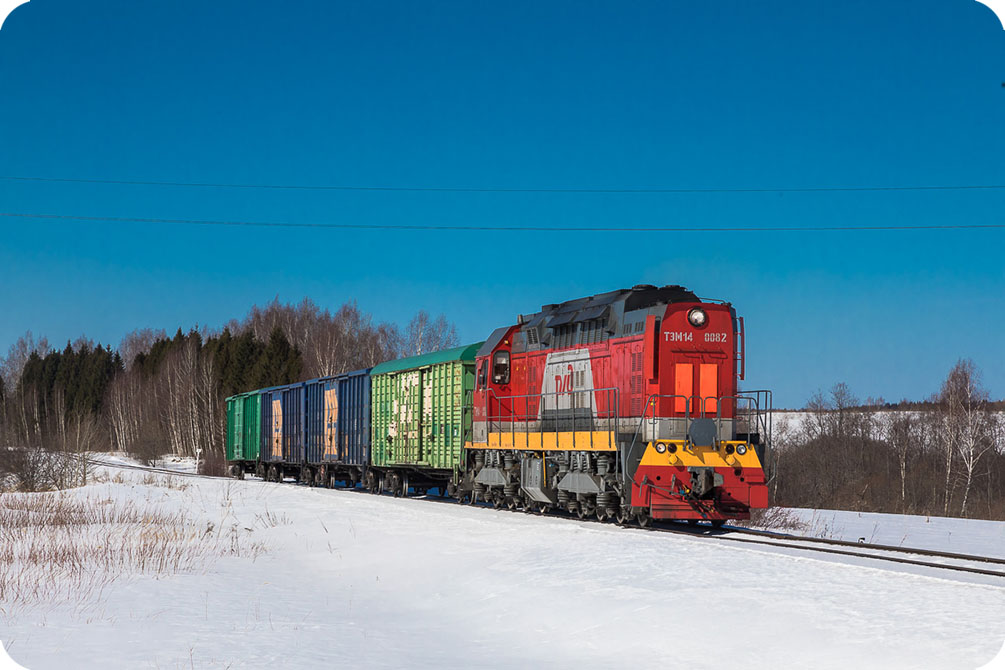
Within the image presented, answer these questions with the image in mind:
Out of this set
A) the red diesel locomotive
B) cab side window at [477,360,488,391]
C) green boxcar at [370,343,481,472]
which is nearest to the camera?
the red diesel locomotive

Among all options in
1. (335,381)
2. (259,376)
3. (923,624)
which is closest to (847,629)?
(923,624)

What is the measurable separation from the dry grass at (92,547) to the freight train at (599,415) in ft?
20.8

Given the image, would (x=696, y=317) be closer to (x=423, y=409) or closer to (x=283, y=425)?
(x=423, y=409)

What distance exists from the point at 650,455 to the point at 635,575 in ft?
16.0

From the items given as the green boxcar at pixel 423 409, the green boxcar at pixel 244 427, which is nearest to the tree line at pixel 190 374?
the green boxcar at pixel 244 427

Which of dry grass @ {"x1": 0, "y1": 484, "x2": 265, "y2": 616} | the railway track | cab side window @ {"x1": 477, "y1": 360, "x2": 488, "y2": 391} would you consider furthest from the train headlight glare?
dry grass @ {"x1": 0, "y1": 484, "x2": 265, "y2": 616}

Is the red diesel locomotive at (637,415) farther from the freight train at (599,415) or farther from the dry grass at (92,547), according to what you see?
the dry grass at (92,547)

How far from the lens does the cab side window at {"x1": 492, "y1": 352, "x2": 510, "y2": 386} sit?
2272 centimetres

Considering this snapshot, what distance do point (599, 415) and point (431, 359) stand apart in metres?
9.31

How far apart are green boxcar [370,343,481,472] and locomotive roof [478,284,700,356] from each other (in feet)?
6.33

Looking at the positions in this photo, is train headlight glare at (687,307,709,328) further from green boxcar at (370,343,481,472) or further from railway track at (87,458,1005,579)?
green boxcar at (370,343,481,472)

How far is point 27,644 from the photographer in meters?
9.02

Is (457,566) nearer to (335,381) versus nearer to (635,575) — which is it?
(635,575)

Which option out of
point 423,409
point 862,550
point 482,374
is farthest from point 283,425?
point 862,550
